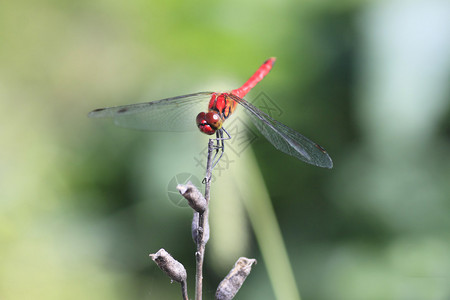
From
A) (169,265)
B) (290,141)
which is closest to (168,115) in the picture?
(290,141)

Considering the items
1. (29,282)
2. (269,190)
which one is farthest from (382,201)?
(29,282)

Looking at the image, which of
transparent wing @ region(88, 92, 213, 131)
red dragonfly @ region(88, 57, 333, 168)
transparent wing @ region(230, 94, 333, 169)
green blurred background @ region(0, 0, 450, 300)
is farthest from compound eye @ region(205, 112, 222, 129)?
green blurred background @ region(0, 0, 450, 300)

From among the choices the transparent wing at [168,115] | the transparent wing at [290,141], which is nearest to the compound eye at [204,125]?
the transparent wing at [290,141]

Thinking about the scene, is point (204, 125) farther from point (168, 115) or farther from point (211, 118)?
point (168, 115)

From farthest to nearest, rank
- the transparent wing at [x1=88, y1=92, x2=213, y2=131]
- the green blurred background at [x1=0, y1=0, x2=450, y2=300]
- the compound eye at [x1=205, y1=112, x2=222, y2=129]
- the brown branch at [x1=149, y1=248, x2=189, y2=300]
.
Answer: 1. the green blurred background at [x1=0, y1=0, x2=450, y2=300]
2. the transparent wing at [x1=88, y1=92, x2=213, y2=131]
3. the compound eye at [x1=205, y1=112, x2=222, y2=129]
4. the brown branch at [x1=149, y1=248, x2=189, y2=300]

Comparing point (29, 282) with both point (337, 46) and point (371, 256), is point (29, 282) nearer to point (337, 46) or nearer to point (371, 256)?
point (371, 256)

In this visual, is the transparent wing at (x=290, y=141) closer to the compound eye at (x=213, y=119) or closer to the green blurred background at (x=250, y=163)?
the compound eye at (x=213, y=119)

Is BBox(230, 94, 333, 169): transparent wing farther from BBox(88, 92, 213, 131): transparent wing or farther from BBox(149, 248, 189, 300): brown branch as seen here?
BBox(149, 248, 189, 300): brown branch
